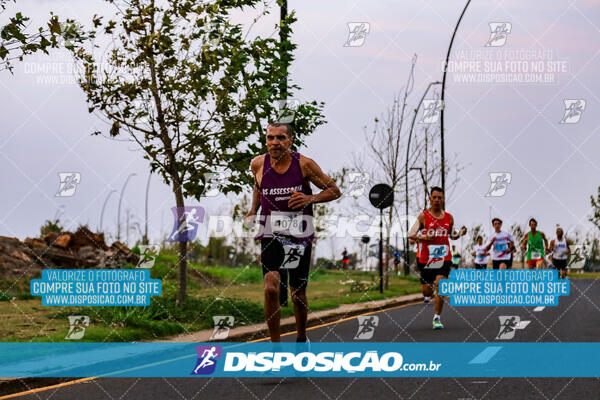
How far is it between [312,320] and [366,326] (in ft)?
3.84

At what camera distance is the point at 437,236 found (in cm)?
1178

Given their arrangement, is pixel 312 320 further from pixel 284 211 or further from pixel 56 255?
pixel 56 255

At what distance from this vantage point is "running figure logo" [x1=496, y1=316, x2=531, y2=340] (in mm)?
11222

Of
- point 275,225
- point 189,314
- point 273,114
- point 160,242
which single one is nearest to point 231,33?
point 273,114

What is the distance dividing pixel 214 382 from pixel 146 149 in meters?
6.71

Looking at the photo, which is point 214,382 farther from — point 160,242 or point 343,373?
point 160,242

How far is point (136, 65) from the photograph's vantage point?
1329 cm

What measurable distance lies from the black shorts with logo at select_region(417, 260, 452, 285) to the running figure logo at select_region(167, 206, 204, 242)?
3939mm

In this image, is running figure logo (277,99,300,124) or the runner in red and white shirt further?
running figure logo (277,99,300,124)

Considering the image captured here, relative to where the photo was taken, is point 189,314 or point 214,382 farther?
point 189,314

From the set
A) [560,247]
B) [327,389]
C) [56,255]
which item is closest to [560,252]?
[560,247]

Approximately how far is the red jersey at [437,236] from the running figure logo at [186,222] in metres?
Answer: 4.04

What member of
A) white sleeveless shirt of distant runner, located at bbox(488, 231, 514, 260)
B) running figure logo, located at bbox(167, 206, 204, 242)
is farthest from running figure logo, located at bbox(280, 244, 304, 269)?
white sleeveless shirt of distant runner, located at bbox(488, 231, 514, 260)

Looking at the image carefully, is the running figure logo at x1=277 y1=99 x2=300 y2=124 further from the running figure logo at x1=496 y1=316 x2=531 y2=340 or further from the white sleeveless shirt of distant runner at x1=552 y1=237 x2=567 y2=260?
the white sleeveless shirt of distant runner at x1=552 y1=237 x2=567 y2=260
